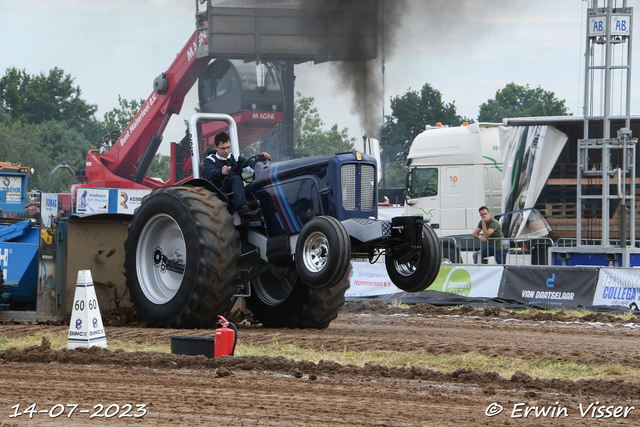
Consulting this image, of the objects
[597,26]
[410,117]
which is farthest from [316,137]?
[597,26]

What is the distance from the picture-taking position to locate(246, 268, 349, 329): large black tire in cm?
870

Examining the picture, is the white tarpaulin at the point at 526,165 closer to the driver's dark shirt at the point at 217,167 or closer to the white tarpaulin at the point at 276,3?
the driver's dark shirt at the point at 217,167

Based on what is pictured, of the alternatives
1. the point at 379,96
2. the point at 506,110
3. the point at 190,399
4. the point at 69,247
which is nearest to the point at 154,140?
the point at 379,96

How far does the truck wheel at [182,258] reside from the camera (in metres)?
7.77

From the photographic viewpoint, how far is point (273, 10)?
22.5m

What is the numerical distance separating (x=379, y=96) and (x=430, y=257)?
1788cm

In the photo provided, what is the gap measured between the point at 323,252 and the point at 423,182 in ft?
34.6

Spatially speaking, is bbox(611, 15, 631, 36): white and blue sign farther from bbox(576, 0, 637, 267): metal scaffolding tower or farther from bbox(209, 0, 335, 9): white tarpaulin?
bbox(209, 0, 335, 9): white tarpaulin

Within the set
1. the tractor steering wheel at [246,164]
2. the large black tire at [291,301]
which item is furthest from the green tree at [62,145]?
the tractor steering wheel at [246,164]

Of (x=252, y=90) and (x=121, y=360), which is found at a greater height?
(x=252, y=90)

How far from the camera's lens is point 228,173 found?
827cm

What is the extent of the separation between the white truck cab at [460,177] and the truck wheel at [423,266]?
908cm

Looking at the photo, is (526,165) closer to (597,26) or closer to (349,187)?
(597,26)

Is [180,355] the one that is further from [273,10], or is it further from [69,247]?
[273,10]
